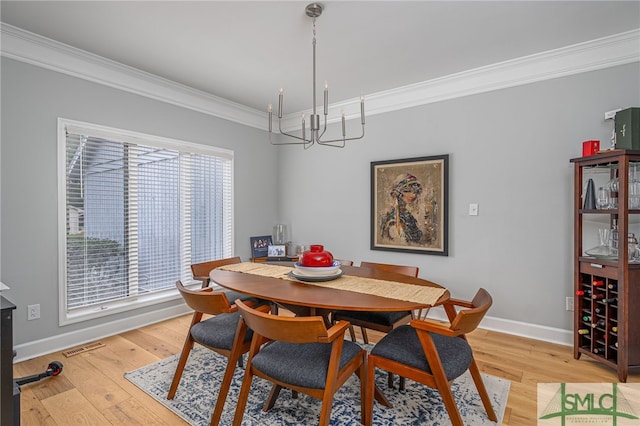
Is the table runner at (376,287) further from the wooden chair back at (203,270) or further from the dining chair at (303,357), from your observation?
the dining chair at (303,357)

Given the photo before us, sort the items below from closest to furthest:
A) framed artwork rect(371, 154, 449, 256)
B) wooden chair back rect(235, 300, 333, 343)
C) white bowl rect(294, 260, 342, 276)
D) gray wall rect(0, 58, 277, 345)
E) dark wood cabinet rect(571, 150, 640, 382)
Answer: wooden chair back rect(235, 300, 333, 343), white bowl rect(294, 260, 342, 276), dark wood cabinet rect(571, 150, 640, 382), gray wall rect(0, 58, 277, 345), framed artwork rect(371, 154, 449, 256)

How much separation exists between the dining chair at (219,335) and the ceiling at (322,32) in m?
1.88

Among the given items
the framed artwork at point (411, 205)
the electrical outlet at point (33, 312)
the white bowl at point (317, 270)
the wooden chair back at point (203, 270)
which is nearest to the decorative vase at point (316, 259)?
the white bowl at point (317, 270)

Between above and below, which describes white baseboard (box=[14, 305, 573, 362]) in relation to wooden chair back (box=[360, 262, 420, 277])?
below

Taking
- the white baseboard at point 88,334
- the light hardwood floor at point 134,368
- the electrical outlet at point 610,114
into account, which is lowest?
the light hardwood floor at point 134,368

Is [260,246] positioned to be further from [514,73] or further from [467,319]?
[514,73]

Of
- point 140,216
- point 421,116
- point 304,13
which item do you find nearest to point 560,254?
point 421,116

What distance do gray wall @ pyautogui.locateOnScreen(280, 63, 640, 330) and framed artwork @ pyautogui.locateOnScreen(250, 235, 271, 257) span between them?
4.79ft

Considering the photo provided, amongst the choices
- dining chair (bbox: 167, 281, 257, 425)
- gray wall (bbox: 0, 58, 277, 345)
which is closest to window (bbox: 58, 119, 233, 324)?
gray wall (bbox: 0, 58, 277, 345)

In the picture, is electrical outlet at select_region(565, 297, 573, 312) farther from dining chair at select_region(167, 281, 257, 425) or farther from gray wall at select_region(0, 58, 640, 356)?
dining chair at select_region(167, 281, 257, 425)

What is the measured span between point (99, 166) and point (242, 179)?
1.64 m

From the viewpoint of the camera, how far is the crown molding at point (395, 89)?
2.55 meters

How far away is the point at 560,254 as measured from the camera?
2.84 meters

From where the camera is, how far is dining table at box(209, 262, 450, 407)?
65.1 inches
